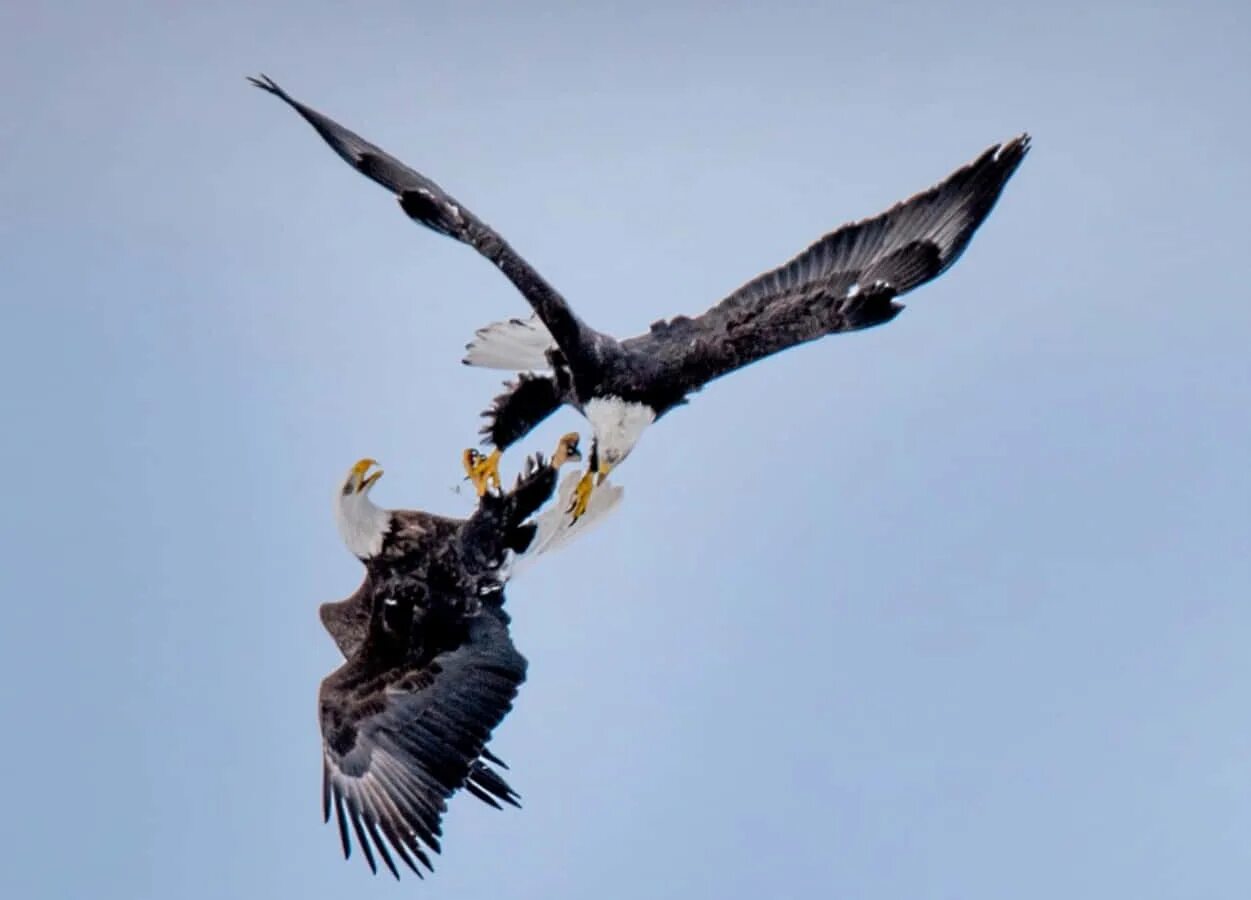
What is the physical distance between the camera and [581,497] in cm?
1021

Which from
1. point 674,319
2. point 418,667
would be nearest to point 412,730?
point 418,667

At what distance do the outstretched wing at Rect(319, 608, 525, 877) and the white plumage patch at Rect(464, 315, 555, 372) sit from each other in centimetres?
144


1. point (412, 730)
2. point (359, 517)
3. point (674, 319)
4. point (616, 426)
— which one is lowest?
point (412, 730)

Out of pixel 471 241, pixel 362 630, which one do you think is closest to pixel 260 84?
pixel 471 241

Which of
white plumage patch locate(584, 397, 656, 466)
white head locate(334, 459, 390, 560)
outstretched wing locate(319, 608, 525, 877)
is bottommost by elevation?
outstretched wing locate(319, 608, 525, 877)

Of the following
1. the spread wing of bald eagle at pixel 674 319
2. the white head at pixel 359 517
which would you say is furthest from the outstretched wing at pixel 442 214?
the white head at pixel 359 517

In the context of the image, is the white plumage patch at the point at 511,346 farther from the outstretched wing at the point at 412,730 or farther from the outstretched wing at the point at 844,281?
the outstretched wing at the point at 412,730

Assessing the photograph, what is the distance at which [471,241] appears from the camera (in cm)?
946

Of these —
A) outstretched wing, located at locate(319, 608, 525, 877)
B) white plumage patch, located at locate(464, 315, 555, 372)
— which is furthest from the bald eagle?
white plumage patch, located at locate(464, 315, 555, 372)

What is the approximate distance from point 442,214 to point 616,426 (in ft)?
4.22

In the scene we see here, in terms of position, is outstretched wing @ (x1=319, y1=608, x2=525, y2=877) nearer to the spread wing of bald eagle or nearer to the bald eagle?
the bald eagle

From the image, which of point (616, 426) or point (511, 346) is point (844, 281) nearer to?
point (616, 426)

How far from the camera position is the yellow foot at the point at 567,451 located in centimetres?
1030

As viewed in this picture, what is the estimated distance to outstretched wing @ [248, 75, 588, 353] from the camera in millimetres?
9445
